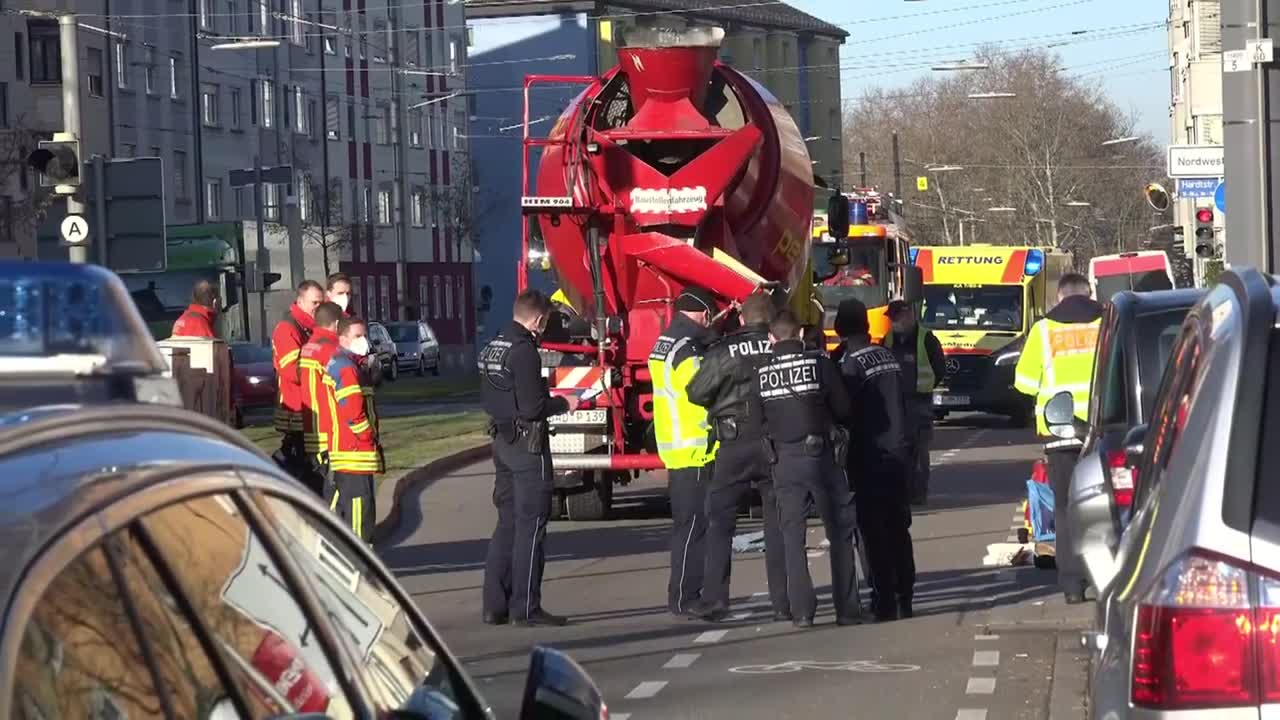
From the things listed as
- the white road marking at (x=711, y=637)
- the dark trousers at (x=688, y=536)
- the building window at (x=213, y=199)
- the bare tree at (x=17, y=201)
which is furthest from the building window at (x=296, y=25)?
the white road marking at (x=711, y=637)

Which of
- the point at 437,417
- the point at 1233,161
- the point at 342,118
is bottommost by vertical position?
the point at 437,417

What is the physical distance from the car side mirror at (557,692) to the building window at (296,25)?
70.8m

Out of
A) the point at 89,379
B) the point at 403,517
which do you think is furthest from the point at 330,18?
the point at 89,379

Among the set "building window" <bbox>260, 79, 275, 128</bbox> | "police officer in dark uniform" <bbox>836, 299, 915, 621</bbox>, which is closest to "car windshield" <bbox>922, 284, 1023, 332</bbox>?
"police officer in dark uniform" <bbox>836, 299, 915, 621</bbox>

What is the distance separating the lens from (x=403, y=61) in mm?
82562

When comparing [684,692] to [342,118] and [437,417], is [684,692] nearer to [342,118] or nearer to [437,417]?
[437,417]

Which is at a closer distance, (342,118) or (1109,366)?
(1109,366)

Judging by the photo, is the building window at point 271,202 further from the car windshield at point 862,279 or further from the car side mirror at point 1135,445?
the car side mirror at point 1135,445

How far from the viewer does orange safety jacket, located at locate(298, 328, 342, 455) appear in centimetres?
1344

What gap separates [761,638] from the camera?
12.1m

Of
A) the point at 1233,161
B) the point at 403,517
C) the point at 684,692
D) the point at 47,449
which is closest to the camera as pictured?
the point at 47,449

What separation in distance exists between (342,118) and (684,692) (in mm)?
69266

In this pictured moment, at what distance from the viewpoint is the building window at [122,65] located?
61594mm

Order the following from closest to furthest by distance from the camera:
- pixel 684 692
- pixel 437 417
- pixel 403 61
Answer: pixel 684 692, pixel 437 417, pixel 403 61
